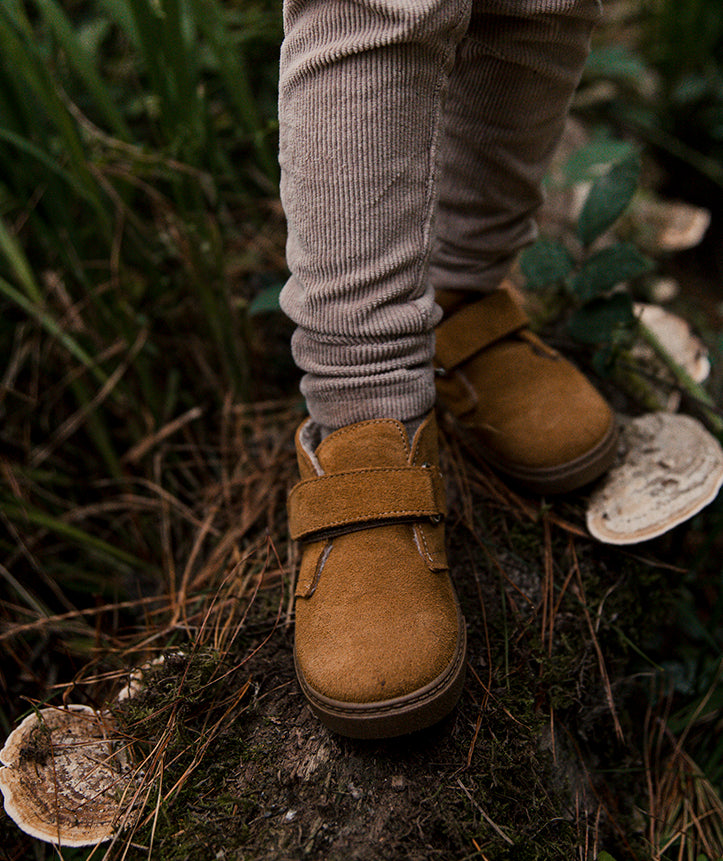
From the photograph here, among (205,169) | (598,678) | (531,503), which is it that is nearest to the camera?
(598,678)

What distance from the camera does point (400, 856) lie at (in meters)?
0.70

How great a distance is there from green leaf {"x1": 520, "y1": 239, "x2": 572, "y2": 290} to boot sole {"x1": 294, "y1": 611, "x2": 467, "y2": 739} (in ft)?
2.61

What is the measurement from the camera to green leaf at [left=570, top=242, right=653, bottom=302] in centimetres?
Answer: 116

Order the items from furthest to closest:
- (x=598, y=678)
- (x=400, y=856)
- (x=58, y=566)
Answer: (x=58, y=566) < (x=598, y=678) < (x=400, y=856)

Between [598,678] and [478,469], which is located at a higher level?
[478,469]

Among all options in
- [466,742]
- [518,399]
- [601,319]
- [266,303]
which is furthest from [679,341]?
[466,742]

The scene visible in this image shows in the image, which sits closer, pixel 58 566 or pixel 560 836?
pixel 560 836

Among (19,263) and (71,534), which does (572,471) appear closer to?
(71,534)

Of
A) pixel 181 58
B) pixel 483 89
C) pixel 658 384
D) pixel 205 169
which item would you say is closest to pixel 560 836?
pixel 658 384

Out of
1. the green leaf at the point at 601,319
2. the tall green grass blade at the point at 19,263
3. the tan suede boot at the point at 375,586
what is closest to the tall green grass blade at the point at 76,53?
the tall green grass blade at the point at 19,263


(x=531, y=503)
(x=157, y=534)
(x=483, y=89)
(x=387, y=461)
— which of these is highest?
(x=483, y=89)

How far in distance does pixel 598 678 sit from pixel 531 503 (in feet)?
0.98

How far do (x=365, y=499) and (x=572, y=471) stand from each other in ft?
1.31

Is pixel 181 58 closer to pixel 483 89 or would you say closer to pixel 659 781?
pixel 483 89
